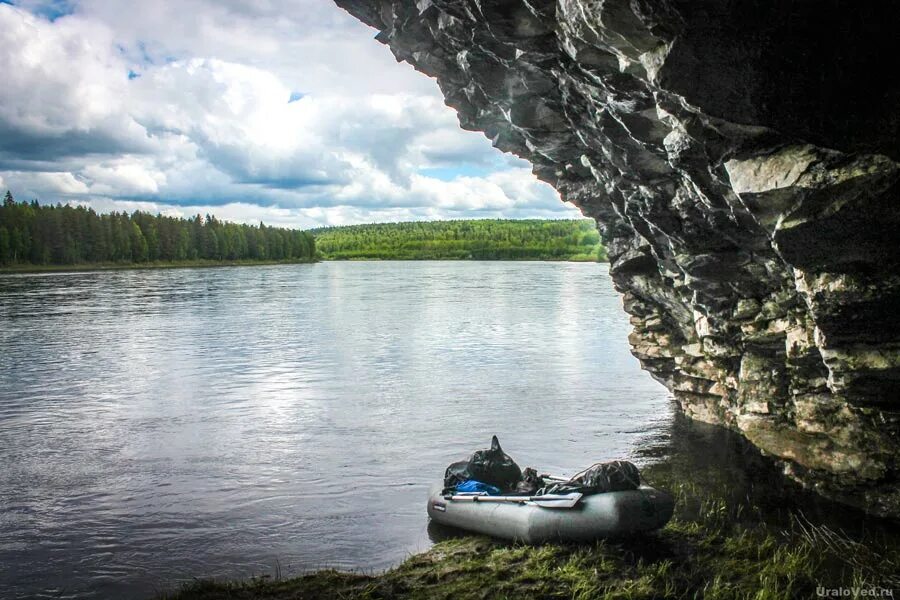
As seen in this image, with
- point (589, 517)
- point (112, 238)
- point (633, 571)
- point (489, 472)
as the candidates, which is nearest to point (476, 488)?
point (489, 472)

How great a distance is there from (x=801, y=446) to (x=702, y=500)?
301 centimetres

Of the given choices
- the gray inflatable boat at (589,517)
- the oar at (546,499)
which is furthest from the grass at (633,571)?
the oar at (546,499)

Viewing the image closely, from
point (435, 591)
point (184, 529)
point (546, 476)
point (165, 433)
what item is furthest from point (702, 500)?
point (165, 433)

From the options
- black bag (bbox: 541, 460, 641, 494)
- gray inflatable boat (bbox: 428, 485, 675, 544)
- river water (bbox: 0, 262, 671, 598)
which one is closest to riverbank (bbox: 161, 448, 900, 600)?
gray inflatable boat (bbox: 428, 485, 675, 544)

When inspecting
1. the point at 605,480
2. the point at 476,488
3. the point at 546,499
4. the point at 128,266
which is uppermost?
the point at 128,266

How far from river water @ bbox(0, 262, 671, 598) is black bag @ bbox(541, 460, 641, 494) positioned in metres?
3.97

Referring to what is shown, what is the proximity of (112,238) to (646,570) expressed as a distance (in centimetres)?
15208

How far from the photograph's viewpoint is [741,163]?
1280 cm

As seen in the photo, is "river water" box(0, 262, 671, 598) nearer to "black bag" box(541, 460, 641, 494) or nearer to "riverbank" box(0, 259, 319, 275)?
"black bag" box(541, 460, 641, 494)

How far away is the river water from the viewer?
1783cm

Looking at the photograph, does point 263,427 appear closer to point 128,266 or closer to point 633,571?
point 633,571

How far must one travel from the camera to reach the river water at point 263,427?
1783 cm

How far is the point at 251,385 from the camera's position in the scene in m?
38.1

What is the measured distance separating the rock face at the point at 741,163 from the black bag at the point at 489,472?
7.29 metres
